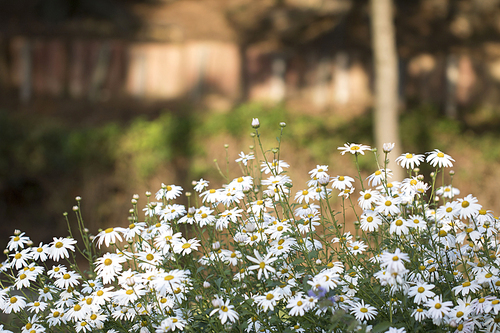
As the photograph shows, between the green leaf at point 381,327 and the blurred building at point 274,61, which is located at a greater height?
the blurred building at point 274,61

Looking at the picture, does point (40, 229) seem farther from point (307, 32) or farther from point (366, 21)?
point (366, 21)

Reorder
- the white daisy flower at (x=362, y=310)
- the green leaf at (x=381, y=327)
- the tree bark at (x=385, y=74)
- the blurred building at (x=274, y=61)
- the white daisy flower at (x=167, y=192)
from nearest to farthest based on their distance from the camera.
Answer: the green leaf at (x=381, y=327) < the white daisy flower at (x=362, y=310) < the white daisy flower at (x=167, y=192) < the tree bark at (x=385, y=74) < the blurred building at (x=274, y=61)

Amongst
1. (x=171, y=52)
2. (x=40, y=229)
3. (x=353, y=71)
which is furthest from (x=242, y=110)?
(x=40, y=229)

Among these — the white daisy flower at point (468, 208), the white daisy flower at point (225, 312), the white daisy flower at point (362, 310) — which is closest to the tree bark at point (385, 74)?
the white daisy flower at point (468, 208)

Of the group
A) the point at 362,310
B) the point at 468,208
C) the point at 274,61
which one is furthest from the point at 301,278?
the point at 274,61

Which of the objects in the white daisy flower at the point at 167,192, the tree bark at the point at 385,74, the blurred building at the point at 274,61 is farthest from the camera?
the blurred building at the point at 274,61

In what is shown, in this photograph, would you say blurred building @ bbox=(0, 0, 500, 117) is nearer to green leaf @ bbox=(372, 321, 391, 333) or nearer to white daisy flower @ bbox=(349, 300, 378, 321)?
white daisy flower @ bbox=(349, 300, 378, 321)

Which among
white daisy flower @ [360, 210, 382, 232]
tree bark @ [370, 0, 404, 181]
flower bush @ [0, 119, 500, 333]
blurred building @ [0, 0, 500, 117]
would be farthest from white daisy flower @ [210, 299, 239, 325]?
blurred building @ [0, 0, 500, 117]

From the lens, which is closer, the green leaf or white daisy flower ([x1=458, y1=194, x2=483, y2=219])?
the green leaf

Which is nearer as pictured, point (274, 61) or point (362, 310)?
point (362, 310)

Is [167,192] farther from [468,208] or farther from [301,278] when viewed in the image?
[468,208]

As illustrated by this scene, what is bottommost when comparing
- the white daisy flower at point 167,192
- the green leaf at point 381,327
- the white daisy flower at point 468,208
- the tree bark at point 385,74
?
the green leaf at point 381,327

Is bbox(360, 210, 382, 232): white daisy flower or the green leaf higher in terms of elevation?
bbox(360, 210, 382, 232): white daisy flower

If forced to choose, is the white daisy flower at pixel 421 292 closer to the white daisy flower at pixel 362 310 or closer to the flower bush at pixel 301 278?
the flower bush at pixel 301 278
